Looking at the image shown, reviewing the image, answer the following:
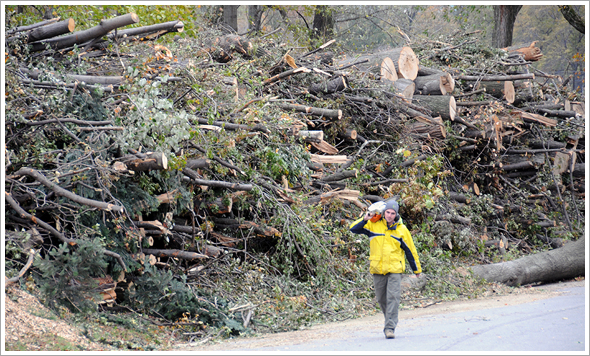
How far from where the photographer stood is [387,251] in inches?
226

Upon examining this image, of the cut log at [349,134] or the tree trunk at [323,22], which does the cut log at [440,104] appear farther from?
the tree trunk at [323,22]

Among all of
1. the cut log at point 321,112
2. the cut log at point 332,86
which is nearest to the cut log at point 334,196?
the cut log at point 321,112

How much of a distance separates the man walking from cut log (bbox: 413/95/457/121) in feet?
20.2

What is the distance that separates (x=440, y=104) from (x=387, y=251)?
256 inches

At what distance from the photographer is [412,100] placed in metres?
11.5

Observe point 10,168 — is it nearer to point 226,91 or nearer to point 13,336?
point 13,336

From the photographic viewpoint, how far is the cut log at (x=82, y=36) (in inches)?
284

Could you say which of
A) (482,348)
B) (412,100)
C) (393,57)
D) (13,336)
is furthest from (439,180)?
(13,336)

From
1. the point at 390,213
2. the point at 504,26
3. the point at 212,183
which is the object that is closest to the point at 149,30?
the point at 212,183

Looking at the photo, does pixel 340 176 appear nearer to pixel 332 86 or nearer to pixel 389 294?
pixel 332 86

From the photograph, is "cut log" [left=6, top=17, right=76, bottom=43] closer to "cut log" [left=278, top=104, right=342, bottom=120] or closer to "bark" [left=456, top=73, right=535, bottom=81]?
"cut log" [left=278, top=104, right=342, bottom=120]

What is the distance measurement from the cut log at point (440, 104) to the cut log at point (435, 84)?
0.73ft

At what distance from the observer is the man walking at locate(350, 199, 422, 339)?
570 centimetres

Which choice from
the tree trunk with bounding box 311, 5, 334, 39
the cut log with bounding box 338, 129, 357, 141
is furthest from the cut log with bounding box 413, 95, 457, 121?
the tree trunk with bounding box 311, 5, 334, 39
